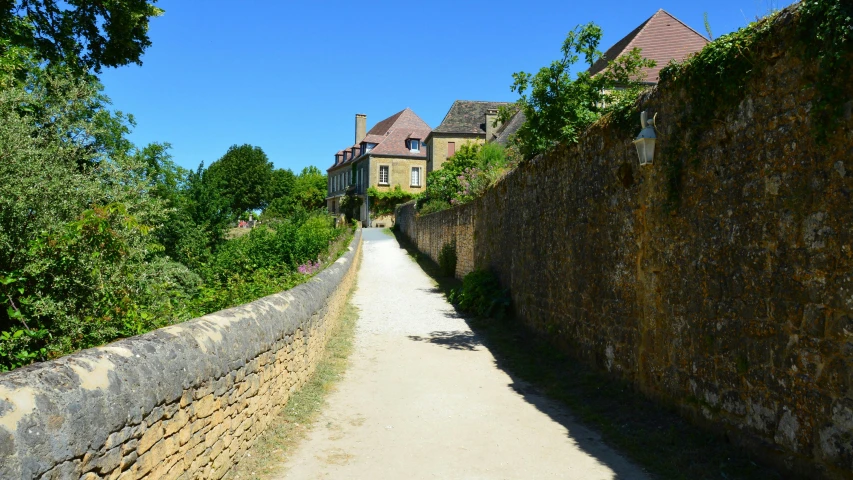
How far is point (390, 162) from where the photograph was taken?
52.8 m

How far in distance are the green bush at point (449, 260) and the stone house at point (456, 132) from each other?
25.6m

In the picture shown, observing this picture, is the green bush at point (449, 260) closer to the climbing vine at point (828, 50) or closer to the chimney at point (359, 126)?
the climbing vine at point (828, 50)

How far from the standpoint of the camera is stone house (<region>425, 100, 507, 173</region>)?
47062mm

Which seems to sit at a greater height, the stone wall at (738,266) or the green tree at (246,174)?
the green tree at (246,174)

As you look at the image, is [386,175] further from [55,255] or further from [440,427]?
[440,427]

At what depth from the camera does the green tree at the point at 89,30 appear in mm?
12477

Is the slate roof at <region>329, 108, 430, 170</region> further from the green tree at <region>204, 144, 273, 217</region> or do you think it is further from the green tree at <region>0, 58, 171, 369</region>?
the green tree at <region>0, 58, 171, 369</region>

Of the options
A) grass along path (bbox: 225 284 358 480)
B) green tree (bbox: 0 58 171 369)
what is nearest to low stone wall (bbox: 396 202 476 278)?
grass along path (bbox: 225 284 358 480)

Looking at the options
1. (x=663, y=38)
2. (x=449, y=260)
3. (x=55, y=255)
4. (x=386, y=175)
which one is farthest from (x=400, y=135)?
(x=55, y=255)

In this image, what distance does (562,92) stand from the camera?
9.21 meters

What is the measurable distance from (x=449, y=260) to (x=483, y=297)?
23.7ft

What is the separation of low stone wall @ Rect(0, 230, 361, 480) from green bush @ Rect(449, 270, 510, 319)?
711cm

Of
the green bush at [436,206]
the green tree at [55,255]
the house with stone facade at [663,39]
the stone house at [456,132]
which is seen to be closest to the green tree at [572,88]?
the green tree at [55,255]

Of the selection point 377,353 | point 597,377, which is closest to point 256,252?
point 377,353
